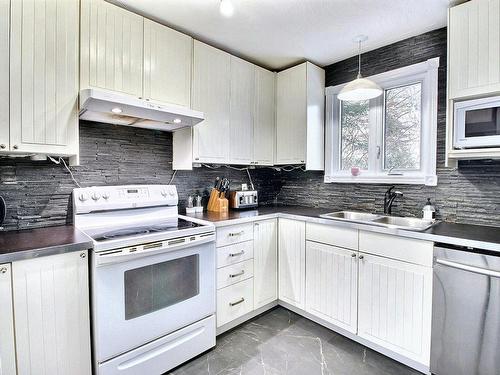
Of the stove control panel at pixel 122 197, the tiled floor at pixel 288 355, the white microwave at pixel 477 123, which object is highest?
the white microwave at pixel 477 123

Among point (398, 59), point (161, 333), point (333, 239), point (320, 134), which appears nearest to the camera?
point (161, 333)

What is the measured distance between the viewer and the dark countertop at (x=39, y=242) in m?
1.22

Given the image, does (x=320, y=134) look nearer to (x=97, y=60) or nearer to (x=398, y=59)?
(x=398, y=59)

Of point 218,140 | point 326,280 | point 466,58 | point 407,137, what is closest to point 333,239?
point 326,280

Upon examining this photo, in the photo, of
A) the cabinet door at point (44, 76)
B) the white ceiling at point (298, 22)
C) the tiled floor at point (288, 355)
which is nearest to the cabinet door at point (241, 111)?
the white ceiling at point (298, 22)

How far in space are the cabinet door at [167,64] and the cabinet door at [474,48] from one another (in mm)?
1861

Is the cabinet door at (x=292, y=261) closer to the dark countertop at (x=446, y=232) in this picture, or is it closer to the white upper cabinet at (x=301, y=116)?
the dark countertop at (x=446, y=232)

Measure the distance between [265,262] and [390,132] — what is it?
1.64 meters

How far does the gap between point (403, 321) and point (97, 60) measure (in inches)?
102

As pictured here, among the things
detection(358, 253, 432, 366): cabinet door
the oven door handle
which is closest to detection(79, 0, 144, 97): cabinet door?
the oven door handle

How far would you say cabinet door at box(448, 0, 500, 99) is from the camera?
1580 millimetres

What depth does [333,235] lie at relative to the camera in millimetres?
2074

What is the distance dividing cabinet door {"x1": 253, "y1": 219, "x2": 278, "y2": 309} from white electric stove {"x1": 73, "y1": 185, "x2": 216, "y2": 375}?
50 centimetres

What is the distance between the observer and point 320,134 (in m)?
2.76
